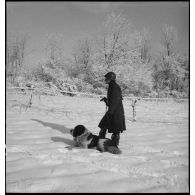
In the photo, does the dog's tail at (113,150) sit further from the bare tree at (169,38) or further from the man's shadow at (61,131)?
the bare tree at (169,38)

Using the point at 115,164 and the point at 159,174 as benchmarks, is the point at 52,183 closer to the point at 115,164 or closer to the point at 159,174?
the point at 115,164

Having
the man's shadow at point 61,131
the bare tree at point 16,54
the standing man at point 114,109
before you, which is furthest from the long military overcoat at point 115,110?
the bare tree at point 16,54

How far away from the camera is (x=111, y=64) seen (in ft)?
89.0

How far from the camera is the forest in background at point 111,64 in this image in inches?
1077

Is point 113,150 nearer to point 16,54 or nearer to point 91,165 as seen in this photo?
point 91,165

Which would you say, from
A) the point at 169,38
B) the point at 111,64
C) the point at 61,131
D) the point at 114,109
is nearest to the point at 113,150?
the point at 114,109

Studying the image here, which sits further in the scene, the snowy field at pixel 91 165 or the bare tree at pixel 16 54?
the bare tree at pixel 16 54

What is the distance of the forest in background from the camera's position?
2734 cm

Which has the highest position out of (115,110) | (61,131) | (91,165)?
(115,110)

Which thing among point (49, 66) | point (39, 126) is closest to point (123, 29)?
point (49, 66)

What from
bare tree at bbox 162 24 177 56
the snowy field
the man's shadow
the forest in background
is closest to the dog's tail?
the snowy field

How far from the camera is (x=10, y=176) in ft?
13.0

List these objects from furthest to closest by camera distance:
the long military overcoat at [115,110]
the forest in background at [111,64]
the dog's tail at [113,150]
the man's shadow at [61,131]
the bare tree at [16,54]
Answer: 1. the bare tree at [16,54]
2. the forest in background at [111,64]
3. the man's shadow at [61,131]
4. the long military overcoat at [115,110]
5. the dog's tail at [113,150]
